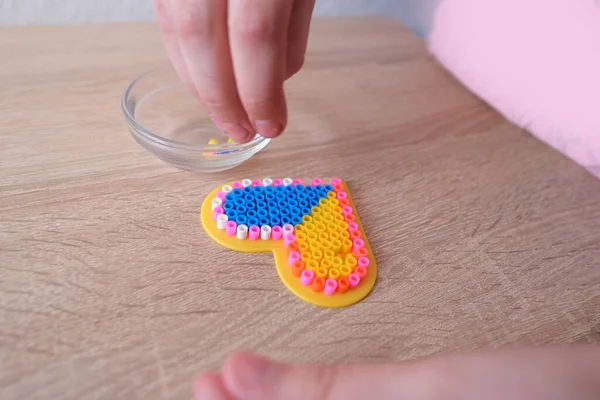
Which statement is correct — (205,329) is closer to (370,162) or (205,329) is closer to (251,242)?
(251,242)

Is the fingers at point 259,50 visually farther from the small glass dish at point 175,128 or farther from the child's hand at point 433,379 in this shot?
the child's hand at point 433,379

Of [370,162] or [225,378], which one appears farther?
[370,162]

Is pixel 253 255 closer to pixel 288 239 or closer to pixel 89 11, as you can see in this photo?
pixel 288 239

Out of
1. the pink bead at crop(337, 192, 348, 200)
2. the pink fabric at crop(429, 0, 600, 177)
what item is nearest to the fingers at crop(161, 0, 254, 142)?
the pink bead at crop(337, 192, 348, 200)

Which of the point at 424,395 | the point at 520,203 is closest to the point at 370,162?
the point at 520,203

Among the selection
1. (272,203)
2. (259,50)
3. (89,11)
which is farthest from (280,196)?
(89,11)

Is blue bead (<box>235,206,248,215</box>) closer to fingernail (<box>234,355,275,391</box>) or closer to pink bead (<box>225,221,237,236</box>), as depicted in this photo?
pink bead (<box>225,221,237,236</box>)
